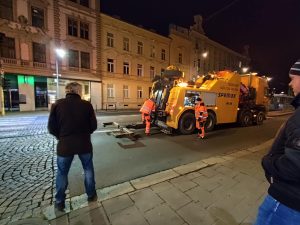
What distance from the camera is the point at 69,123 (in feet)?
9.62

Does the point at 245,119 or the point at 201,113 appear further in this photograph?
the point at 245,119

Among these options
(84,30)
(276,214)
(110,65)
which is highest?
(84,30)

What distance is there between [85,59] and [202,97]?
18.2 metres

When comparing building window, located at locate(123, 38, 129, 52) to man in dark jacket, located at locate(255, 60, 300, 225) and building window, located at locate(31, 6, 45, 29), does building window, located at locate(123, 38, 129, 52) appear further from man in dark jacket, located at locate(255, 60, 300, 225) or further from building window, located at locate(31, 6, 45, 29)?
man in dark jacket, located at locate(255, 60, 300, 225)

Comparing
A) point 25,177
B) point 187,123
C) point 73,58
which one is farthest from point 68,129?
point 73,58

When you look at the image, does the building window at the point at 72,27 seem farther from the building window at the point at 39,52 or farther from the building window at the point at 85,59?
the building window at the point at 39,52

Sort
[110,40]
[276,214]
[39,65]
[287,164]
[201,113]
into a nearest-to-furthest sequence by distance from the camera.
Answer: [287,164]
[276,214]
[201,113]
[39,65]
[110,40]

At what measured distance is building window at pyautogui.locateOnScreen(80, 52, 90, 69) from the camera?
22.8 metres

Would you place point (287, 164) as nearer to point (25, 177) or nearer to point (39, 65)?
point (25, 177)

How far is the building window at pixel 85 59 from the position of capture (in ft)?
74.8

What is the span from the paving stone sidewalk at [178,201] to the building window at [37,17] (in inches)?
861

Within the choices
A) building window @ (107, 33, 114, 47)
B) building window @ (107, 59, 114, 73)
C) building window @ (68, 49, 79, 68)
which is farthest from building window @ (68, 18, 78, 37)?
building window @ (107, 59, 114, 73)

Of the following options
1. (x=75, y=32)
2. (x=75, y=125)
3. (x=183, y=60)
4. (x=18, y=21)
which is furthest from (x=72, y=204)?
(x=183, y=60)

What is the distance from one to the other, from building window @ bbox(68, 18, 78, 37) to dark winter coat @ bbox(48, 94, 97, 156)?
22.2m
